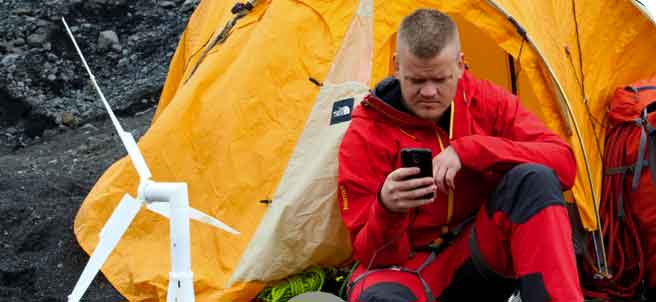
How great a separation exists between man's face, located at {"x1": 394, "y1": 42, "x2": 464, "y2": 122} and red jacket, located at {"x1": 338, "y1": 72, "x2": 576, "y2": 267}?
142 mm

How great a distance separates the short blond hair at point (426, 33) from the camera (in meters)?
3.53

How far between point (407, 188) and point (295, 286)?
147cm

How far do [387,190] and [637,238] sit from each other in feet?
6.40

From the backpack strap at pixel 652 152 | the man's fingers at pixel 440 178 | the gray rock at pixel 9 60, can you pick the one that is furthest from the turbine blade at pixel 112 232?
the gray rock at pixel 9 60

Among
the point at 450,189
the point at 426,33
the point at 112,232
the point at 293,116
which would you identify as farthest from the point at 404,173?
the point at 293,116

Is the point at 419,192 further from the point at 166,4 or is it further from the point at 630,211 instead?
the point at 166,4

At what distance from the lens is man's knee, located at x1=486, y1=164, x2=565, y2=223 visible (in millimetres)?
3279

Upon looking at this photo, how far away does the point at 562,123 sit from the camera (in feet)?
14.9

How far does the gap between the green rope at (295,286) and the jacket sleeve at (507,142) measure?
1204 millimetres

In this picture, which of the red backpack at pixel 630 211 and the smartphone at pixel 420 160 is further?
the red backpack at pixel 630 211

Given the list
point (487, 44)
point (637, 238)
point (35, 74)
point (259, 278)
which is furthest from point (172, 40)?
point (637, 238)

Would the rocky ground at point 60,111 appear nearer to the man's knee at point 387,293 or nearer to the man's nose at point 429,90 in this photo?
the man's knee at point 387,293

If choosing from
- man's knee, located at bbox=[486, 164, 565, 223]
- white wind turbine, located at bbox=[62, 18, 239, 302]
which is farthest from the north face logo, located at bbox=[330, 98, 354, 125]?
white wind turbine, located at bbox=[62, 18, 239, 302]

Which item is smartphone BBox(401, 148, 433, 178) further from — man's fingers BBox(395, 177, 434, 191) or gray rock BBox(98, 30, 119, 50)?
gray rock BBox(98, 30, 119, 50)
